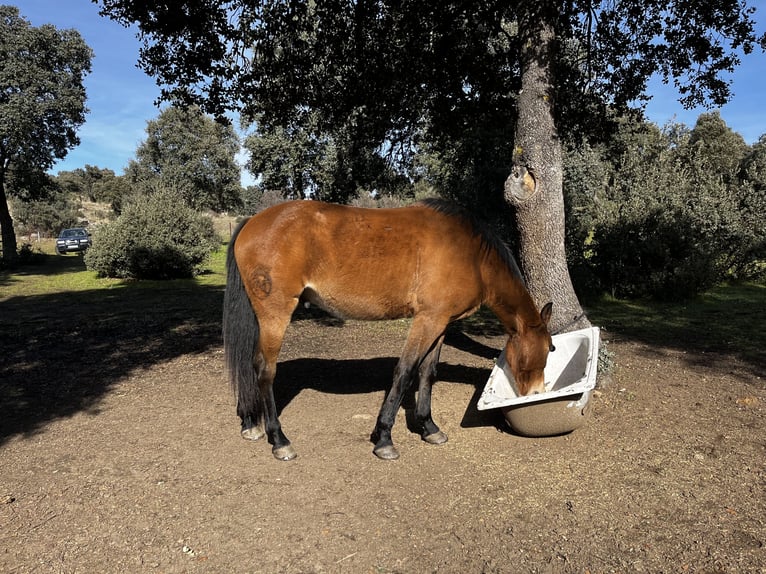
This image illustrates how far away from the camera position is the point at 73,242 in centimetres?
2969

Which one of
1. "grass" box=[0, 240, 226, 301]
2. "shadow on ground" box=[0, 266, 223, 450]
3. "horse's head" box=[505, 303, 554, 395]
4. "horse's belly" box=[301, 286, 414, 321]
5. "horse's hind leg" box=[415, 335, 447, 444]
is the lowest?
"grass" box=[0, 240, 226, 301]

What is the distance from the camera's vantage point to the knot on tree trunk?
17.3 ft

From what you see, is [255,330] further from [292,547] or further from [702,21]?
[702,21]

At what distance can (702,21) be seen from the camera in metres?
6.70

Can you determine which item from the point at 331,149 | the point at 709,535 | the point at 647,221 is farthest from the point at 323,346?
the point at 647,221

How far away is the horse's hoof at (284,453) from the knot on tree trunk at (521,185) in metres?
3.44

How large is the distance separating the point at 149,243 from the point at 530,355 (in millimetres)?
15569

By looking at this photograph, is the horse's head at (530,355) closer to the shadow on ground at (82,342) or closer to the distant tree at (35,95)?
the shadow on ground at (82,342)

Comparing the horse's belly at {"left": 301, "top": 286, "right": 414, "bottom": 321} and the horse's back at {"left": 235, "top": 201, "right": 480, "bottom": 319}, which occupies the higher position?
the horse's back at {"left": 235, "top": 201, "right": 480, "bottom": 319}

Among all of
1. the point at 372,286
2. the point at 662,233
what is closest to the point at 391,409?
the point at 372,286

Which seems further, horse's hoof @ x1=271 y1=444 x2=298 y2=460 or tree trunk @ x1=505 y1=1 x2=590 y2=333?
tree trunk @ x1=505 y1=1 x2=590 y2=333

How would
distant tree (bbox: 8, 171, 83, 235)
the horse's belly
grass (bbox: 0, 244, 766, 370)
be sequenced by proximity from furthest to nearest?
1. distant tree (bbox: 8, 171, 83, 235)
2. grass (bbox: 0, 244, 766, 370)
3. the horse's belly

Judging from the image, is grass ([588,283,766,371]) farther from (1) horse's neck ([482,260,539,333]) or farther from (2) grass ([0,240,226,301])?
(2) grass ([0,240,226,301])

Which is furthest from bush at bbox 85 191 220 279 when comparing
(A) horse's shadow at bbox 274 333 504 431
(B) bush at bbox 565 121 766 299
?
(B) bush at bbox 565 121 766 299
